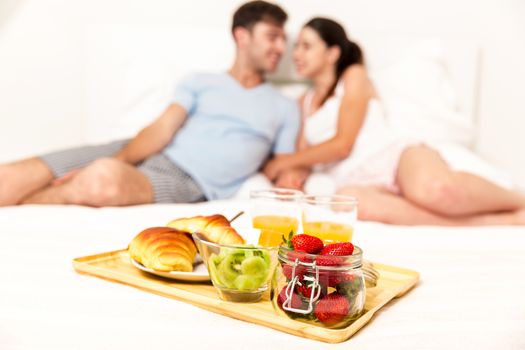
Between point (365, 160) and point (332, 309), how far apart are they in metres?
1.22

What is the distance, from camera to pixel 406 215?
1.56 m

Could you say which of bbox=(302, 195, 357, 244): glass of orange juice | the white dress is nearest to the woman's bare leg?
the white dress

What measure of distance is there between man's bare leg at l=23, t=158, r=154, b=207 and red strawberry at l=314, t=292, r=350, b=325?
1.00m

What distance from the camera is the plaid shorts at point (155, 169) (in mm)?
1717

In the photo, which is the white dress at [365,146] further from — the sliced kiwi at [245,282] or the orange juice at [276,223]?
the sliced kiwi at [245,282]

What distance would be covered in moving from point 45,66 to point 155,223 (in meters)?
1.49

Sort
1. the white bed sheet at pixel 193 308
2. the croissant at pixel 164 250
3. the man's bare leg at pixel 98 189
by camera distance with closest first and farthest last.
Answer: the white bed sheet at pixel 193 308
the croissant at pixel 164 250
the man's bare leg at pixel 98 189

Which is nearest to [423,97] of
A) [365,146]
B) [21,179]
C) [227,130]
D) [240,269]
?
[365,146]

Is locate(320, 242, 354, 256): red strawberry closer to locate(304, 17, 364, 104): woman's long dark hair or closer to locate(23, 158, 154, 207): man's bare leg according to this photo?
locate(23, 158, 154, 207): man's bare leg

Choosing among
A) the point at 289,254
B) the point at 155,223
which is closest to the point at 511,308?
the point at 289,254

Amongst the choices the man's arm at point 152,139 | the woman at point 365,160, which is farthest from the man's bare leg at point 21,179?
the woman at point 365,160

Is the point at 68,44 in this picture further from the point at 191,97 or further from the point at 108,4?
the point at 191,97

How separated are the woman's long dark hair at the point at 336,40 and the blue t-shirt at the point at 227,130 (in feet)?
0.67

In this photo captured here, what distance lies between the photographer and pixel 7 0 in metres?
2.39
